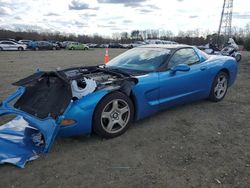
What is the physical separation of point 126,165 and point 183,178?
705mm

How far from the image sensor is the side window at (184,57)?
4.83m

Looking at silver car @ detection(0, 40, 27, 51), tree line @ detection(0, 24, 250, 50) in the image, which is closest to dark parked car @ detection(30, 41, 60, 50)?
silver car @ detection(0, 40, 27, 51)

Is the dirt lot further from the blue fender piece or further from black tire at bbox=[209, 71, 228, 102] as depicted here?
black tire at bbox=[209, 71, 228, 102]

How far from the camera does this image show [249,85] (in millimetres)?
8188

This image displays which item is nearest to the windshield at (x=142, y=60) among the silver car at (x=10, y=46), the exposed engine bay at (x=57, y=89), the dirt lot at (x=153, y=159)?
the exposed engine bay at (x=57, y=89)

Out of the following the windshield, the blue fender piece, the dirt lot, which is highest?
the windshield

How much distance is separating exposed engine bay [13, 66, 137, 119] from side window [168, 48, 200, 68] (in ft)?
3.81

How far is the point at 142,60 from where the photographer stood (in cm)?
489

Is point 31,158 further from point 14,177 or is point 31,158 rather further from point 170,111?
point 170,111

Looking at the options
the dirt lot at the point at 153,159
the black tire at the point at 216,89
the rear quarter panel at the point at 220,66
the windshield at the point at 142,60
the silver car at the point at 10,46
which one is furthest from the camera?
the silver car at the point at 10,46

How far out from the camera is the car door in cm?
452

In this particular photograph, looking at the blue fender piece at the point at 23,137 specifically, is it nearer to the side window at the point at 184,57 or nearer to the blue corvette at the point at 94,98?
the blue corvette at the point at 94,98

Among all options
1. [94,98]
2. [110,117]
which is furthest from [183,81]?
[94,98]

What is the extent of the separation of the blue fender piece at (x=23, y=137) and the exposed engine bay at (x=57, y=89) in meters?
0.11
